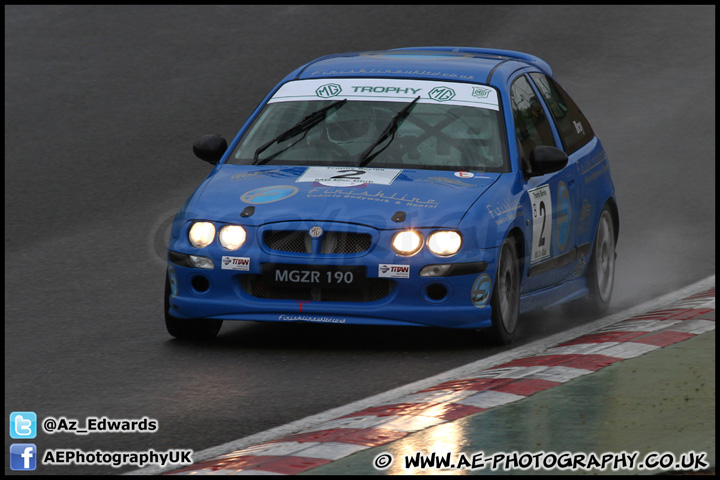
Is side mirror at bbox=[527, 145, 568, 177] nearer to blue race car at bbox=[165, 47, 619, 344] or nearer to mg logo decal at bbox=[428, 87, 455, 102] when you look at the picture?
blue race car at bbox=[165, 47, 619, 344]

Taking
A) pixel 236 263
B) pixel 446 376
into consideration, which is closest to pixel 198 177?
pixel 236 263

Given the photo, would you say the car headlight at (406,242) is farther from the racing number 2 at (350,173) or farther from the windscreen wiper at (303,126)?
the windscreen wiper at (303,126)

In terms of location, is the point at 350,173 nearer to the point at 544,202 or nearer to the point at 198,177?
the point at 544,202

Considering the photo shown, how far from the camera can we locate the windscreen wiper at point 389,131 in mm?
8640

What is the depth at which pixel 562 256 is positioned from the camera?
923 centimetres

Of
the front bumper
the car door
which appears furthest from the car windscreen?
the front bumper

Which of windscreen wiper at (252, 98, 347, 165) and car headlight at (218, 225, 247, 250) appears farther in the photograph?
windscreen wiper at (252, 98, 347, 165)

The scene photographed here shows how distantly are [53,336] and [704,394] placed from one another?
3955 mm

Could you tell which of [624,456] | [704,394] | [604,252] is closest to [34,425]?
[624,456]

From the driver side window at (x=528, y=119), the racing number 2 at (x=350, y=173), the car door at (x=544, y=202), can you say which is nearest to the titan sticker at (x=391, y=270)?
the racing number 2 at (x=350, y=173)

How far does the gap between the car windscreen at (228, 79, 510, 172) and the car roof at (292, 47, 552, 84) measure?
111mm

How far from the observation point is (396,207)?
26.0 ft

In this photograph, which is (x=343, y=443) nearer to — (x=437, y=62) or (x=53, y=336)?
(x=53, y=336)

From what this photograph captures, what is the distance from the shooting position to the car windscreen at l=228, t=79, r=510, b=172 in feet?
28.5
